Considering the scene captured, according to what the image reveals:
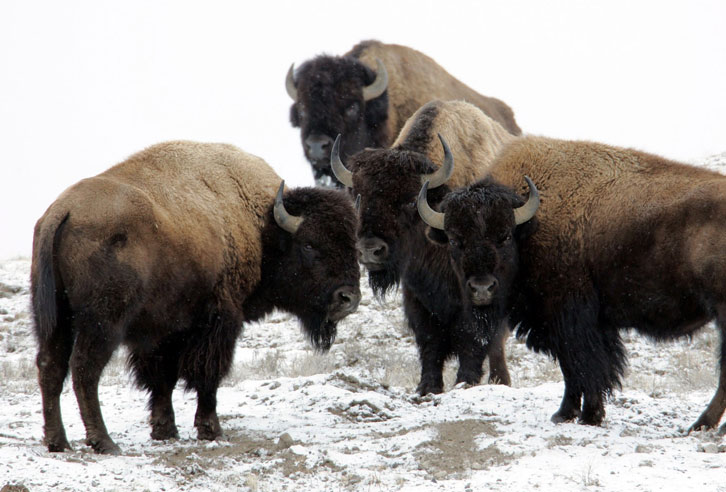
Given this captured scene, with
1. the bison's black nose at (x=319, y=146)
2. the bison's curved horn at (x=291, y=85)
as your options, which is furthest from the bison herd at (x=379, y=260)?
the bison's curved horn at (x=291, y=85)

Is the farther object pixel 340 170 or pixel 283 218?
pixel 340 170

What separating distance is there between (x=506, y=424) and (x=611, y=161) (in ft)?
6.85

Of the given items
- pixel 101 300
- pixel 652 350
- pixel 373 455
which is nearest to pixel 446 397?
pixel 373 455

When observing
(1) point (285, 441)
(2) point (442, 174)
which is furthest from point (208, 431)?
(2) point (442, 174)

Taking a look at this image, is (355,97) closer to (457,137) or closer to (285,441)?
(457,137)

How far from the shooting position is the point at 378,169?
23.7 ft

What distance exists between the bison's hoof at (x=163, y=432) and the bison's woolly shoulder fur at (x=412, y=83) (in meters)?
6.33

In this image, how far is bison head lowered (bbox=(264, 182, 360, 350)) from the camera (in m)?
6.63

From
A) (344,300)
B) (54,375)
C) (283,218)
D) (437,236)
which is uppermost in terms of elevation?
(283,218)

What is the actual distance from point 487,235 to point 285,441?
1946mm

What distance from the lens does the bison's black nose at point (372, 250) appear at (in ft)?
22.9

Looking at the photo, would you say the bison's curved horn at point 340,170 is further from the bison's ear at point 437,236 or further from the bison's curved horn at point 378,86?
the bison's curved horn at point 378,86

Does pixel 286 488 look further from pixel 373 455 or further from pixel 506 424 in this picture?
pixel 506 424

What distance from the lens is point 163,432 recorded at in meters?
6.05
